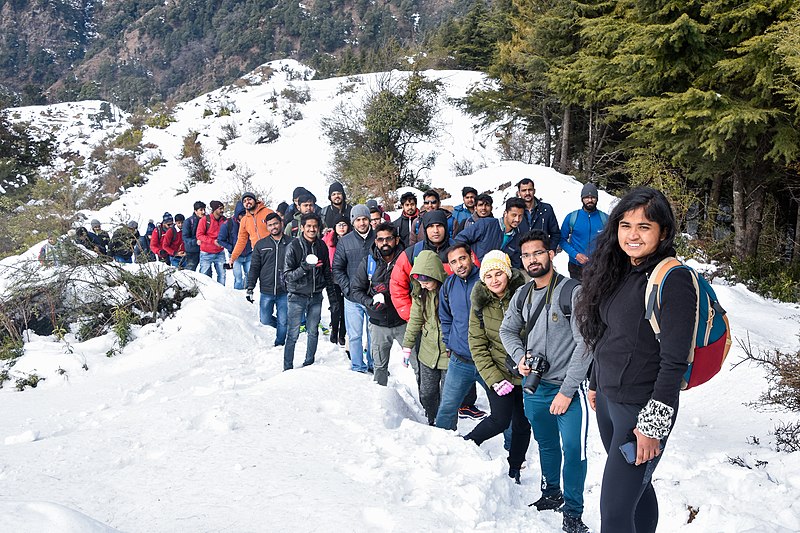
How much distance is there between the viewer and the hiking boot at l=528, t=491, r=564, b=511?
3.29m

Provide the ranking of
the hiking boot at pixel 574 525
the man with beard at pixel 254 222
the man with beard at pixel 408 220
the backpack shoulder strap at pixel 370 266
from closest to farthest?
the hiking boot at pixel 574 525, the backpack shoulder strap at pixel 370 266, the man with beard at pixel 408 220, the man with beard at pixel 254 222

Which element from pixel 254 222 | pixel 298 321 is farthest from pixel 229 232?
pixel 298 321

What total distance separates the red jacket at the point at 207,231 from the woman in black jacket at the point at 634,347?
29.3 feet

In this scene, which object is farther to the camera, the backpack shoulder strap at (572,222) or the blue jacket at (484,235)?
the backpack shoulder strap at (572,222)

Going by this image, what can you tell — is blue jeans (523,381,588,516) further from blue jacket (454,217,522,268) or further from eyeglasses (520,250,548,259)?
blue jacket (454,217,522,268)

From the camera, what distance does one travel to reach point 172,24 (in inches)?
4119

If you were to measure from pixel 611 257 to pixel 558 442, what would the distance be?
158cm

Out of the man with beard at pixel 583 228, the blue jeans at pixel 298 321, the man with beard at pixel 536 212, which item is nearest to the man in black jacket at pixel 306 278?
the blue jeans at pixel 298 321

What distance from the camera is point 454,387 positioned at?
4035mm

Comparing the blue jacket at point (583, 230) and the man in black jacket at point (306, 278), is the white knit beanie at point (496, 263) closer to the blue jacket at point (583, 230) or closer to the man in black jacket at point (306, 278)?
the man in black jacket at point (306, 278)

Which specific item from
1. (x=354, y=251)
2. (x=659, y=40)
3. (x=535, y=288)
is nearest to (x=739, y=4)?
(x=659, y=40)

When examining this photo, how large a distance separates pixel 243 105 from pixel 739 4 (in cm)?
3260

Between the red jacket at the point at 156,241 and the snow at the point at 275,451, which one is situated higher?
the red jacket at the point at 156,241

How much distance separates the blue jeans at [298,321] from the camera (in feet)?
19.6
